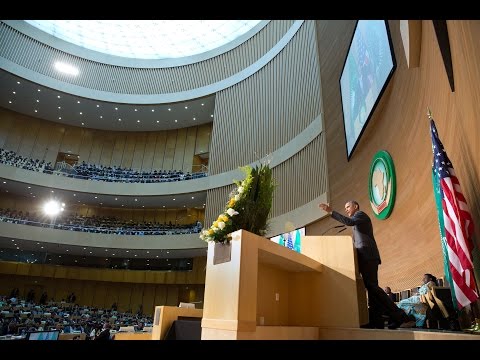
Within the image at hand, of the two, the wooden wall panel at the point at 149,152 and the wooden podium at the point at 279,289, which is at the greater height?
the wooden wall panel at the point at 149,152

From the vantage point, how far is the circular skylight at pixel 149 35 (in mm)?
19969

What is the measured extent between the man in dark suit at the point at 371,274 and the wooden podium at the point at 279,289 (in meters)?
0.09

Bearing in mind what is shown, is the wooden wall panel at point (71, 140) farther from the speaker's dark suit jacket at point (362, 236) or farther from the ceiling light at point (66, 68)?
the speaker's dark suit jacket at point (362, 236)

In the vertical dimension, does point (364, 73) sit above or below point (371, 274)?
above

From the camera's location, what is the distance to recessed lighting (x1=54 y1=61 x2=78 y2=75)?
20.5 meters

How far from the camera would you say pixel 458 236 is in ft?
10.1

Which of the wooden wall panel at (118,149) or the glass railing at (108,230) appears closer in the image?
the glass railing at (108,230)

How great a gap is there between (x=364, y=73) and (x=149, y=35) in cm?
1695

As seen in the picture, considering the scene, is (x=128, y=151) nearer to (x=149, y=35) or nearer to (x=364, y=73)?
(x=149, y=35)

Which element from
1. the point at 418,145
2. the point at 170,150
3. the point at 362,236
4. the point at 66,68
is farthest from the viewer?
the point at 170,150

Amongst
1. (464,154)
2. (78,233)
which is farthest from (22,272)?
(464,154)

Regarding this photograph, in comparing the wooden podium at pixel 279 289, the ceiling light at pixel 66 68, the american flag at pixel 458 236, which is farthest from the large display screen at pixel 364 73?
the ceiling light at pixel 66 68

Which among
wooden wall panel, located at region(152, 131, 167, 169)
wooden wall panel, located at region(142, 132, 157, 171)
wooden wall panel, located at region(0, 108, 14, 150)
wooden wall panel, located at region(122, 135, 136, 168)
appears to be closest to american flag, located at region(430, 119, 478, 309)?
wooden wall panel, located at region(152, 131, 167, 169)

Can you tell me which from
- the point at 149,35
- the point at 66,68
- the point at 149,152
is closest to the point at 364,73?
the point at 149,35
